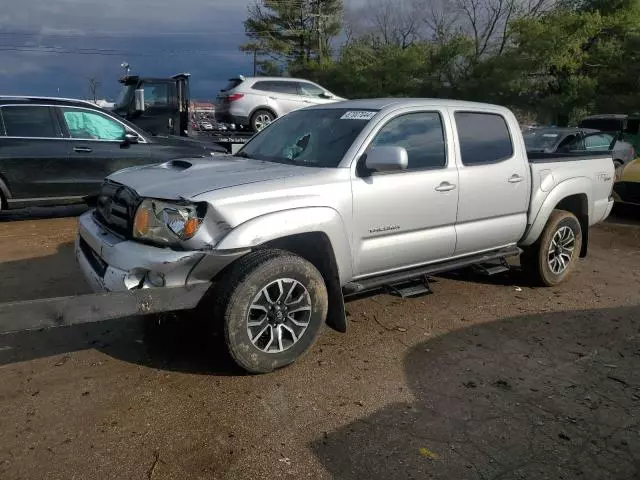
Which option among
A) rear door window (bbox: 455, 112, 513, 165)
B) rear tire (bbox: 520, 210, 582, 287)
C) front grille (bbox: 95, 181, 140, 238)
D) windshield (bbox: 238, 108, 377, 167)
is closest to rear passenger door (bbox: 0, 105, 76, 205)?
windshield (bbox: 238, 108, 377, 167)

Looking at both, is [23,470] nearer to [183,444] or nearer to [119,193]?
[183,444]

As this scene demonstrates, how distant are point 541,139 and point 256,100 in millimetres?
6518

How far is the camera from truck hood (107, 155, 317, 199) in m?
3.65

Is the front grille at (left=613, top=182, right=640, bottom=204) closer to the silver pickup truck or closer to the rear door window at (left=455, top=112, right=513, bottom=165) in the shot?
the silver pickup truck

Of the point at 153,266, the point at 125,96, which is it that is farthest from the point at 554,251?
the point at 125,96

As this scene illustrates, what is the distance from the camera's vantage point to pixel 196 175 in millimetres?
3930

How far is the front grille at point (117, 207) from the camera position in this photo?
3.79 metres

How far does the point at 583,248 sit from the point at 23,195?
24.0ft

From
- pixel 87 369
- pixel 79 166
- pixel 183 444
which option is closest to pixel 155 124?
pixel 79 166

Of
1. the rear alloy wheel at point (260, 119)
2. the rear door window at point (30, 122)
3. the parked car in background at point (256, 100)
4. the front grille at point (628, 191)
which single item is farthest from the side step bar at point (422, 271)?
the rear alloy wheel at point (260, 119)

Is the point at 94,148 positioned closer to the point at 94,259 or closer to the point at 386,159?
the point at 94,259

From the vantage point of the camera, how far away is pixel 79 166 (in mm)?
8539

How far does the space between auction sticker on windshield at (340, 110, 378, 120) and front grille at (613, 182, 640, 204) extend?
280 inches

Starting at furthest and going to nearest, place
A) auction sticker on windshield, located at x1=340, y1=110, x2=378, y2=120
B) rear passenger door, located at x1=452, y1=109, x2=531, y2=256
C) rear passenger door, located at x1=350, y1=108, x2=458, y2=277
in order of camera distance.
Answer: rear passenger door, located at x1=452, y1=109, x2=531, y2=256 → auction sticker on windshield, located at x1=340, y1=110, x2=378, y2=120 → rear passenger door, located at x1=350, y1=108, x2=458, y2=277
